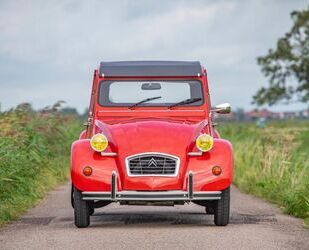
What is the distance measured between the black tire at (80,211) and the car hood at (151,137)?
82cm

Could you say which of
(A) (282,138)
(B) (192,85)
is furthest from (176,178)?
(A) (282,138)

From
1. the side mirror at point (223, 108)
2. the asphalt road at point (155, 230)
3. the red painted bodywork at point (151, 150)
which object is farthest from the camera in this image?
the side mirror at point (223, 108)

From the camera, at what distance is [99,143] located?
1297 cm

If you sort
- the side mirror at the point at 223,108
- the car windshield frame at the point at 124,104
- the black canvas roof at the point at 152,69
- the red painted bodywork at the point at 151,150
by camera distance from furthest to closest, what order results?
the black canvas roof at the point at 152,69 → the car windshield frame at the point at 124,104 → the side mirror at the point at 223,108 → the red painted bodywork at the point at 151,150

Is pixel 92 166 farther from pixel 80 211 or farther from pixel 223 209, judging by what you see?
pixel 223 209

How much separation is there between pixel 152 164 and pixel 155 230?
839mm

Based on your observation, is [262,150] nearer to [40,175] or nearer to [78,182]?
[40,175]

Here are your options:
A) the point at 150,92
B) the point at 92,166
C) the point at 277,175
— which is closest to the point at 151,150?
the point at 92,166

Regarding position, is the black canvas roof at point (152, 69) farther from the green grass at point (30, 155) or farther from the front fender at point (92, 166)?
the green grass at point (30, 155)

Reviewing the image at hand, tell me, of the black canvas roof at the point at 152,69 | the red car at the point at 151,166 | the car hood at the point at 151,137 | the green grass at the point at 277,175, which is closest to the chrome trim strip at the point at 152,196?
the red car at the point at 151,166

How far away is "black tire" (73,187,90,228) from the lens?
13.1 m

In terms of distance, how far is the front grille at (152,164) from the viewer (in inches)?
504

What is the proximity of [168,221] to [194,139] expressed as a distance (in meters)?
1.64

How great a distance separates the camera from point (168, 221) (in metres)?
14.2
